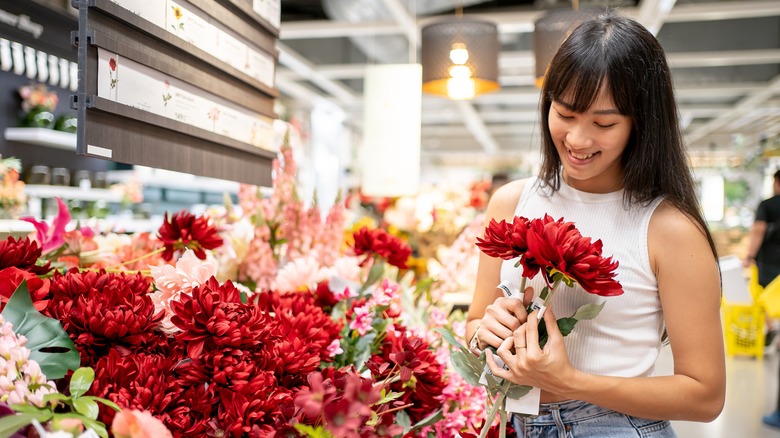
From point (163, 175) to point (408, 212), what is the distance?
3.69 metres

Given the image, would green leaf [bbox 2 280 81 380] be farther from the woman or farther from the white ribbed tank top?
the white ribbed tank top

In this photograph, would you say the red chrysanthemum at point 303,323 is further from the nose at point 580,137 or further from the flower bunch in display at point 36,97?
the flower bunch in display at point 36,97

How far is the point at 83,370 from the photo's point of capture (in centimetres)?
74

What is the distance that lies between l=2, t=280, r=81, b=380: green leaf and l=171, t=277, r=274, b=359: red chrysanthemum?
13cm

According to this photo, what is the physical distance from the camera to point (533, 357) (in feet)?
2.90

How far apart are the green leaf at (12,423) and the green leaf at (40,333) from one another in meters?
0.15

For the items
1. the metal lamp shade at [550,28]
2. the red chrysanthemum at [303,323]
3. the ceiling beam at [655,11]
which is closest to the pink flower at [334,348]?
the red chrysanthemum at [303,323]

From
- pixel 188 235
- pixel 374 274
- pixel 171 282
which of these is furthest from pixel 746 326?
pixel 171 282

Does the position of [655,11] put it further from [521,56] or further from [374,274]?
[374,274]

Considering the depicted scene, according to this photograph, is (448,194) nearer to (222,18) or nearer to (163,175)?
(222,18)

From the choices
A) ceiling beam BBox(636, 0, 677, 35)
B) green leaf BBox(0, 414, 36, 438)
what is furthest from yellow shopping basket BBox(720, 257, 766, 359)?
green leaf BBox(0, 414, 36, 438)

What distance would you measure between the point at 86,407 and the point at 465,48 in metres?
2.67

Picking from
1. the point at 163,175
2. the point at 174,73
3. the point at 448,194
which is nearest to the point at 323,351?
the point at 174,73

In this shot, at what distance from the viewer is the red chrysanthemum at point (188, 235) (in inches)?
49.8
